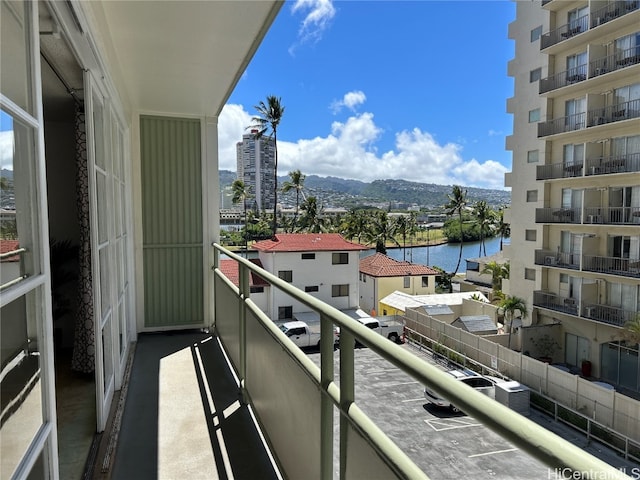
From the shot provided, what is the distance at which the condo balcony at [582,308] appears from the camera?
13.8 meters

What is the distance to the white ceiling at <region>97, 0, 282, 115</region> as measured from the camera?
7.04ft

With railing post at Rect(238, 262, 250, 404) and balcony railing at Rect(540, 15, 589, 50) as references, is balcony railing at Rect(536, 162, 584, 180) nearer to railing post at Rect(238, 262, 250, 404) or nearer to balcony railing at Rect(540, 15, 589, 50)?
balcony railing at Rect(540, 15, 589, 50)

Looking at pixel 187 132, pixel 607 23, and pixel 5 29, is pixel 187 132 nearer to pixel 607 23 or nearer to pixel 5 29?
pixel 5 29

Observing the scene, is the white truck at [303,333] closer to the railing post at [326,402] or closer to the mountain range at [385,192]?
the railing post at [326,402]

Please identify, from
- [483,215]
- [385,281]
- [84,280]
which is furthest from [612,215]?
[483,215]

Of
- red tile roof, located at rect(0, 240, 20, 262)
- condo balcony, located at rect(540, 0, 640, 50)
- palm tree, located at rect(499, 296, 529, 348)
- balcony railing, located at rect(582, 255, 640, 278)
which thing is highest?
condo balcony, located at rect(540, 0, 640, 50)

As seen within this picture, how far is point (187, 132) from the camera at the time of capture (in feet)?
14.1


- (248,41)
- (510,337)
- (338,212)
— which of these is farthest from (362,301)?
(338,212)

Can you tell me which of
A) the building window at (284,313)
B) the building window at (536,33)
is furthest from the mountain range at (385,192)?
the building window at (284,313)

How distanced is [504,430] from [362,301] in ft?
74.6

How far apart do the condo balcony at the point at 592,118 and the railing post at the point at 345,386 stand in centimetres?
1602

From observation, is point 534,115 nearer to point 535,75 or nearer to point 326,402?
point 535,75

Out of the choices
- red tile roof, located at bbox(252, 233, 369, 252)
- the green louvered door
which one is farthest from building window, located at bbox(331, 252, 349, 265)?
the green louvered door

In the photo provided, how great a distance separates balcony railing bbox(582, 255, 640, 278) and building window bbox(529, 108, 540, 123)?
619 centimetres
